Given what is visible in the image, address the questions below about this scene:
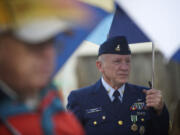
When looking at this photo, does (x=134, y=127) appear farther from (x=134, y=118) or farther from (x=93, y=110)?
(x=93, y=110)

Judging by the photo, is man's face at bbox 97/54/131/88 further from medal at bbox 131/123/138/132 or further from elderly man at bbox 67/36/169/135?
medal at bbox 131/123/138/132

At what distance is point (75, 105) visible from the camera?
2.23m

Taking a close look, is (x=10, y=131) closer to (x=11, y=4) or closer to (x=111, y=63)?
(x=11, y=4)

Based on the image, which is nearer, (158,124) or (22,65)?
(22,65)

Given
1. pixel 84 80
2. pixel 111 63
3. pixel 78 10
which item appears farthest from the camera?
pixel 84 80

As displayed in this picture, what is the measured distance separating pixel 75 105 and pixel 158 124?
59cm

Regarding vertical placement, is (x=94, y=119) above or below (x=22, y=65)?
below

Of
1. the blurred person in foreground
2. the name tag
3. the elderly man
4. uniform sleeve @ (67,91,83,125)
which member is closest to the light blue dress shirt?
the elderly man

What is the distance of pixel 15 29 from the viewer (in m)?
1.27

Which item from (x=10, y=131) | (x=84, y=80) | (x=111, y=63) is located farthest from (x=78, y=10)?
(x=84, y=80)

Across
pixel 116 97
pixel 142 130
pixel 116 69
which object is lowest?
pixel 142 130

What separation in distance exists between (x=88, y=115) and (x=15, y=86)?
3.23 feet

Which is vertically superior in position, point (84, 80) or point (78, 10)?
point (78, 10)

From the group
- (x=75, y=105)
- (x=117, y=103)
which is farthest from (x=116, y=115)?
(x=75, y=105)
